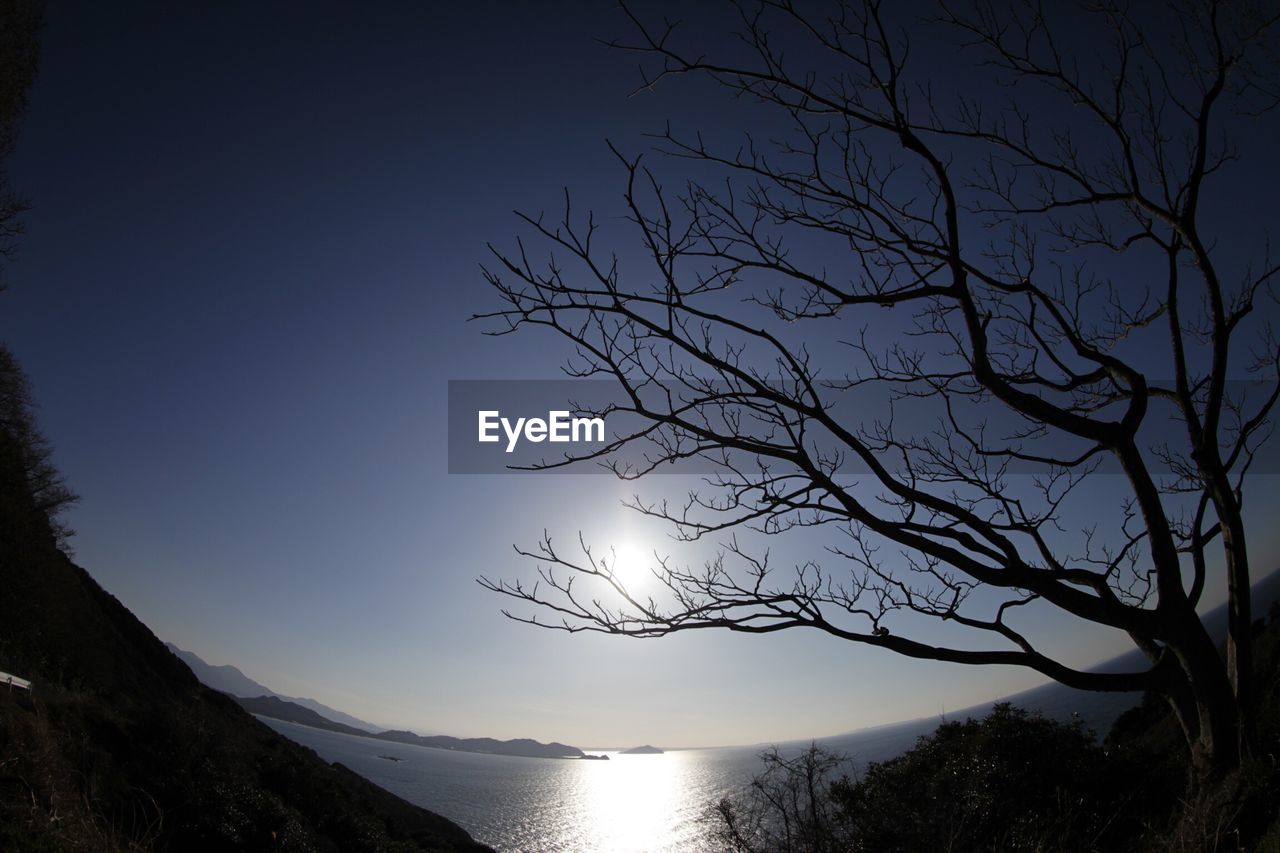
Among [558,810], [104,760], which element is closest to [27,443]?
[104,760]

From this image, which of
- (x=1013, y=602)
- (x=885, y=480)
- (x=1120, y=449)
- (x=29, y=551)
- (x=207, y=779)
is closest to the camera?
(x=885, y=480)

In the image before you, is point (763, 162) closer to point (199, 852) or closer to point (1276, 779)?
point (1276, 779)

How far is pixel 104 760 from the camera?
11273 millimetres

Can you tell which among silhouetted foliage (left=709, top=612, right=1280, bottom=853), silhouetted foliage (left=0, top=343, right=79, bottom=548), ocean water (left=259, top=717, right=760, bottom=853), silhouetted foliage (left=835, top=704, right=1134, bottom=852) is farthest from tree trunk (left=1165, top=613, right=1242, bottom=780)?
ocean water (left=259, top=717, right=760, bottom=853)

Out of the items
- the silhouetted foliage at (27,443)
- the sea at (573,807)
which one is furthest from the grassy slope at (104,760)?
the sea at (573,807)

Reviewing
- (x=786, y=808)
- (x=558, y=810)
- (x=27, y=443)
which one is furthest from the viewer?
(x=558, y=810)

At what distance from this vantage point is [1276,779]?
13.4 ft

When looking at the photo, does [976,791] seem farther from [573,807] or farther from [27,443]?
[573,807]

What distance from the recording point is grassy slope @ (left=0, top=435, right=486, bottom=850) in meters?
4.55

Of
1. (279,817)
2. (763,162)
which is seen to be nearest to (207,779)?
(279,817)

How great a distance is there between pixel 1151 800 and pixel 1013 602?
→ 26.3 feet

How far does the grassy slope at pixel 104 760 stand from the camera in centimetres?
455

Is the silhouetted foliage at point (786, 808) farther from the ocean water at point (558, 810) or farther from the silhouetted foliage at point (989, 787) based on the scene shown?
the ocean water at point (558, 810)

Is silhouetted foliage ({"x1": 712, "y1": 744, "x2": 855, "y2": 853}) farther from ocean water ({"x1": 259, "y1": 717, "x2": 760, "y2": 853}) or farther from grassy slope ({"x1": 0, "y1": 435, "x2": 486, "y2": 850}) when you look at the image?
ocean water ({"x1": 259, "y1": 717, "x2": 760, "y2": 853})
